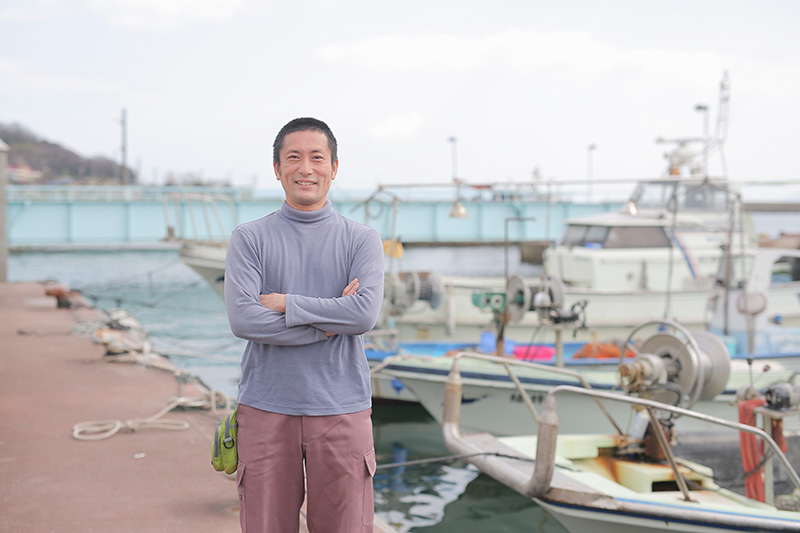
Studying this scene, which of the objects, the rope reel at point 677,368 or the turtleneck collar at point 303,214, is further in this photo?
the rope reel at point 677,368

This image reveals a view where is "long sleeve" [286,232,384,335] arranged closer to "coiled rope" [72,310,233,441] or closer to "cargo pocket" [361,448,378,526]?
"cargo pocket" [361,448,378,526]

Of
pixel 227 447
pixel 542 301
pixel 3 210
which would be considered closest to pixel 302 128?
pixel 227 447

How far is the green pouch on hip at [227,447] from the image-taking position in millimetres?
2783

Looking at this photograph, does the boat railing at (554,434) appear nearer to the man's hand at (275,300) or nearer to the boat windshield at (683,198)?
the man's hand at (275,300)

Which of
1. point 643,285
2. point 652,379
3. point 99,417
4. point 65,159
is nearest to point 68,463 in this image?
point 99,417

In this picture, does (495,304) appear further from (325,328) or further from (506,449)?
(325,328)

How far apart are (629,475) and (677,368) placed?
3.43ft

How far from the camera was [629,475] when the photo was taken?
614 cm

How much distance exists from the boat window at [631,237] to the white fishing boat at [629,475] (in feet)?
21.8

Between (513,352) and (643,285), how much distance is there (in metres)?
3.79

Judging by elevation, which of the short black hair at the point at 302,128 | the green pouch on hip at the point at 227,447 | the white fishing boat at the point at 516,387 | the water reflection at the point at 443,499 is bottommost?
the water reflection at the point at 443,499

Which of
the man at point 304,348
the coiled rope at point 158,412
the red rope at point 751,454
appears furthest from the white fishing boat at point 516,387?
the man at point 304,348

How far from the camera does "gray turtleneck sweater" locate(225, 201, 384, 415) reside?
2.64 metres

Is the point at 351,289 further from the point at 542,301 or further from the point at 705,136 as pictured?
the point at 705,136
